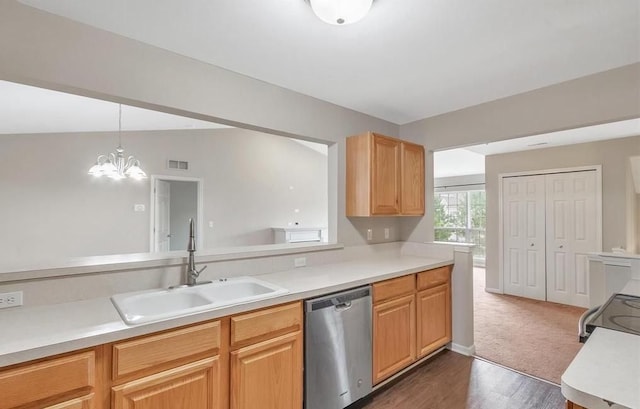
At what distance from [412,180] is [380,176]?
0.55 m

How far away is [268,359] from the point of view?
5.49 feet

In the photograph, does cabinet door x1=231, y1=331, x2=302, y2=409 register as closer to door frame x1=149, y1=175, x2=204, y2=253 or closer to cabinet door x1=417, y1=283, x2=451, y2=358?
cabinet door x1=417, y1=283, x2=451, y2=358

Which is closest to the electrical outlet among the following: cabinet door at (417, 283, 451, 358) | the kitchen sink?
the kitchen sink

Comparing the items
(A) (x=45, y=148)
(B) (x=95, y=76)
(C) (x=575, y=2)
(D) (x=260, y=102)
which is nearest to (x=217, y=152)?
(A) (x=45, y=148)

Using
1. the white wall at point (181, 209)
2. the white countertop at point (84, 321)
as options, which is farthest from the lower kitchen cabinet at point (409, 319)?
the white wall at point (181, 209)

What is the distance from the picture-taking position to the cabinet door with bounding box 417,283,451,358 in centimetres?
263

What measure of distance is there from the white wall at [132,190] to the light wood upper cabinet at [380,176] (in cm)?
434

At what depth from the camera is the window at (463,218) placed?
7.85 m

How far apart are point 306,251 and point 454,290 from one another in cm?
157

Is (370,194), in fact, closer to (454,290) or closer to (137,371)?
(454,290)

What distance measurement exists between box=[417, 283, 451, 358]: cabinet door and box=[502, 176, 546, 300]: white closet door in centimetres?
276

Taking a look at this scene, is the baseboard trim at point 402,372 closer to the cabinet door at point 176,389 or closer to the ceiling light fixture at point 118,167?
the cabinet door at point 176,389

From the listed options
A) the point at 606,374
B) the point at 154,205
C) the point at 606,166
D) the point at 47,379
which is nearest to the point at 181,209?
the point at 154,205

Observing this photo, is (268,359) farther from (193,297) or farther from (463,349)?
(463,349)
